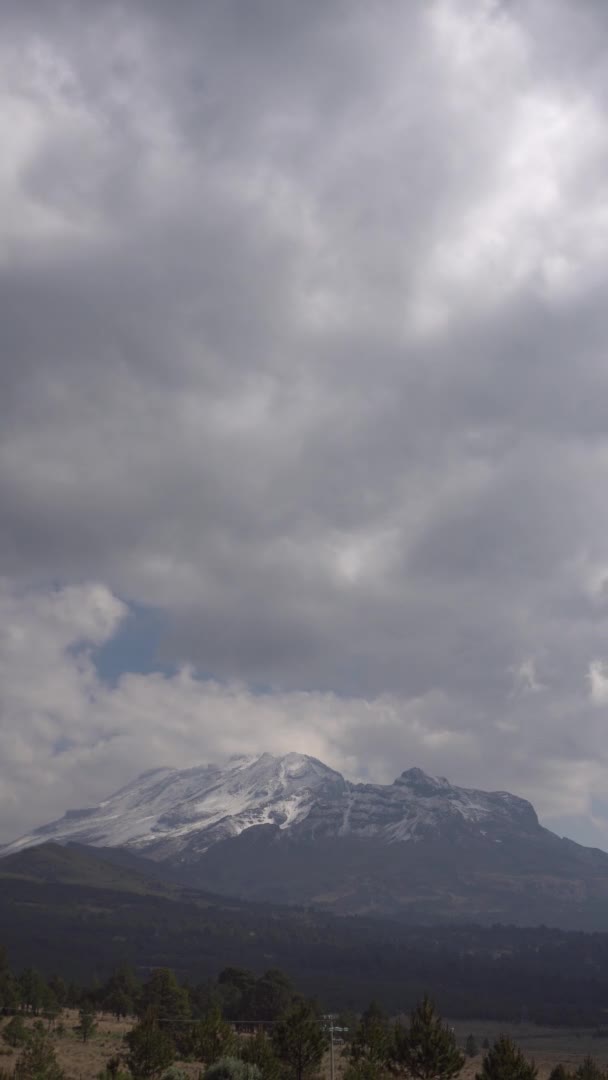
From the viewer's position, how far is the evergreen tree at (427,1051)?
99312mm

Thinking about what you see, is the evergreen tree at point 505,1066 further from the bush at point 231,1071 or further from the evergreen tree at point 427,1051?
the bush at point 231,1071

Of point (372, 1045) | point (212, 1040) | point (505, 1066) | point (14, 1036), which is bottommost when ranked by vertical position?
point (14, 1036)

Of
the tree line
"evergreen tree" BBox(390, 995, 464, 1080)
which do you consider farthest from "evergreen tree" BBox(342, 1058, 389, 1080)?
"evergreen tree" BBox(390, 995, 464, 1080)

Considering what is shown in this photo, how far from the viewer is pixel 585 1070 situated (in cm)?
11556

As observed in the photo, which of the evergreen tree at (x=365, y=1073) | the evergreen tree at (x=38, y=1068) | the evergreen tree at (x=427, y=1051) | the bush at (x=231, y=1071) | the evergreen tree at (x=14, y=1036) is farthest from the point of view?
the evergreen tree at (x=14, y=1036)

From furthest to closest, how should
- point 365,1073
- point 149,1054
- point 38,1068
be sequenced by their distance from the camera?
point 149,1054 → point 38,1068 → point 365,1073

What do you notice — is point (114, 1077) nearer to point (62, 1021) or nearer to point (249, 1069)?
point (249, 1069)

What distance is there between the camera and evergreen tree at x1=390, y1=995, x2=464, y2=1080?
99312 millimetres

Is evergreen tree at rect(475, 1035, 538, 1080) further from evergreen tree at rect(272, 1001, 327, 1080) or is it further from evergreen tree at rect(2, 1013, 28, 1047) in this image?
evergreen tree at rect(2, 1013, 28, 1047)

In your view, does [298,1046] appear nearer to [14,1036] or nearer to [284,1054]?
[284,1054]

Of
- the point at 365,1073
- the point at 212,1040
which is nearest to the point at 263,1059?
the point at 365,1073

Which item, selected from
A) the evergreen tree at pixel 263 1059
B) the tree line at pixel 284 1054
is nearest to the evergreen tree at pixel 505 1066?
the tree line at pixel 284 1054

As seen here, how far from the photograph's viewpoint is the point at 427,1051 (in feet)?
326

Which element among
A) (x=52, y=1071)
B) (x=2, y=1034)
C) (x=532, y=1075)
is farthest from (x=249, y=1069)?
(x=2, y=1034)
